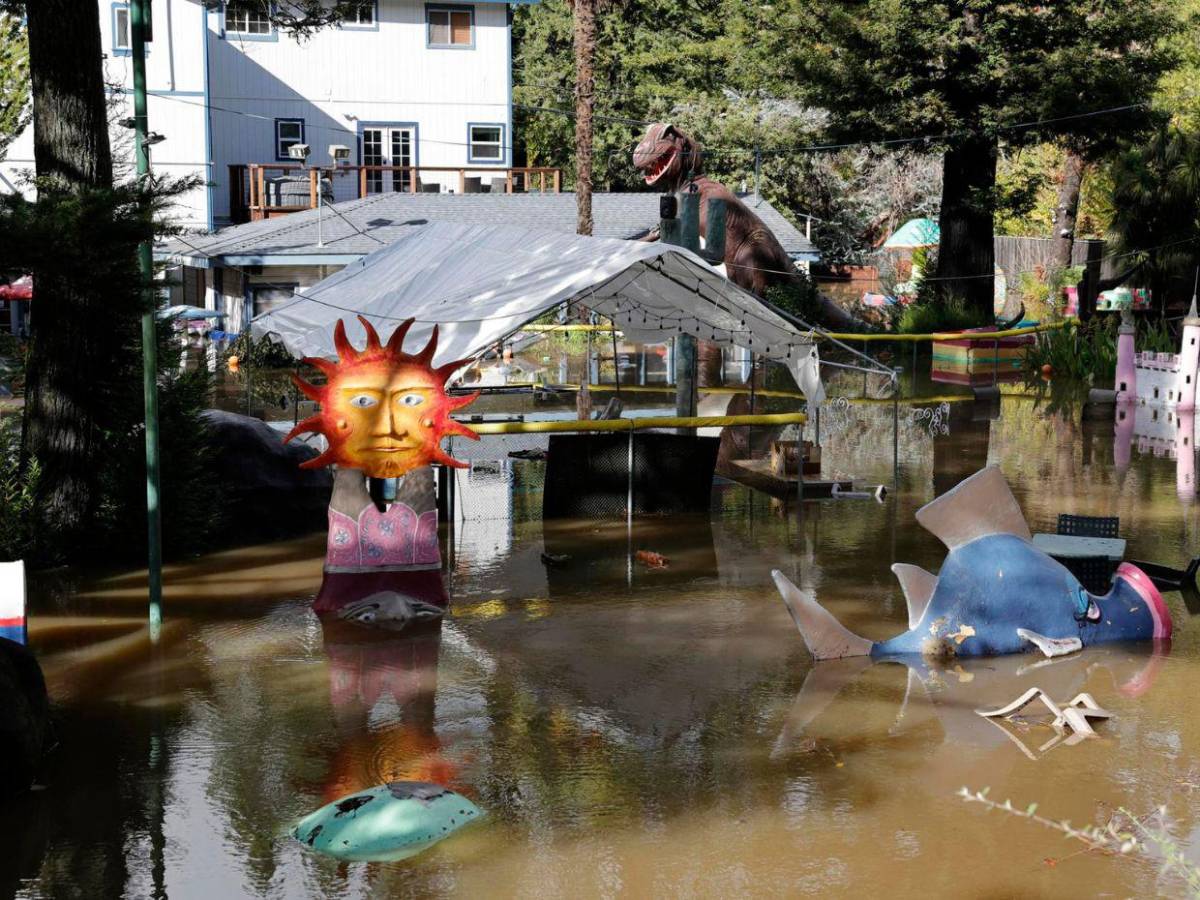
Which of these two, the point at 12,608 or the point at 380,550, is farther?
the point at 380,550

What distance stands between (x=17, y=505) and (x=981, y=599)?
8.70 metres

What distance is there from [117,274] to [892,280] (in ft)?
132

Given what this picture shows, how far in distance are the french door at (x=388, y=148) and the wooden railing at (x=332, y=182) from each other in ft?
0.20

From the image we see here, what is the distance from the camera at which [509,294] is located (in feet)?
49.9

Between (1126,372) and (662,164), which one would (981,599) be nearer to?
(662,164)

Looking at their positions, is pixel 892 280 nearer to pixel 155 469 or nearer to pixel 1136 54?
pixel 1136 54

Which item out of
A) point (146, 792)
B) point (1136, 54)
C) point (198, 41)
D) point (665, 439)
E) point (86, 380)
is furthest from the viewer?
point (198, 41)

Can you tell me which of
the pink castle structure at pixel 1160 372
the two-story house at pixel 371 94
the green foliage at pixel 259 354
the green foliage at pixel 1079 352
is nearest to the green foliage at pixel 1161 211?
the green foliage at pixel 1079 352

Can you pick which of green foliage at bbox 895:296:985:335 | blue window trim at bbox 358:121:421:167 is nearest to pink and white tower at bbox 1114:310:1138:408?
green foliage at bbox 895:296:985:335

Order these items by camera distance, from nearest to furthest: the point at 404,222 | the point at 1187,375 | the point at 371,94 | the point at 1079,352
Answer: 1. the point at 1187,375
2. the point at 1079,352
3. the point at 404,222
4. the point at 371,94

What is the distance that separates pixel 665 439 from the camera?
16547 millimetres

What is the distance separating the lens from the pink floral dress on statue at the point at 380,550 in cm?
1207

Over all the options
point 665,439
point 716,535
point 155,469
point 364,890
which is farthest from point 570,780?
point 665,439

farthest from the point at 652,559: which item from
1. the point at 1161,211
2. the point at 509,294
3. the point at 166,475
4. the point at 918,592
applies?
the point at 1161,211
